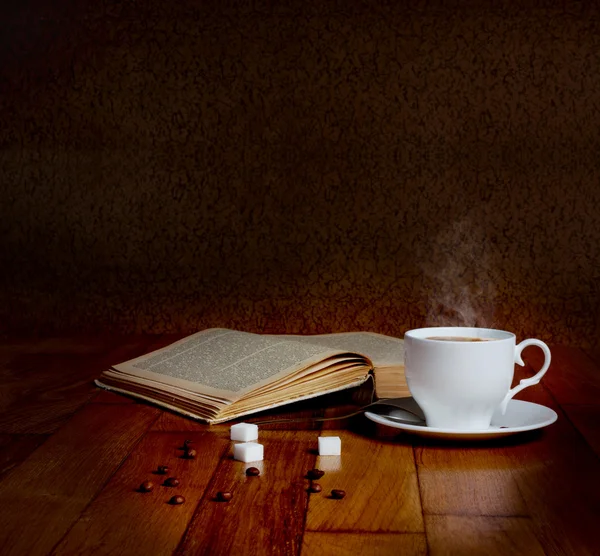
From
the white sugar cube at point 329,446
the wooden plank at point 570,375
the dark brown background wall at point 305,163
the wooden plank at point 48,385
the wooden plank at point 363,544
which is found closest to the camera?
the wooden plank at point 363,544

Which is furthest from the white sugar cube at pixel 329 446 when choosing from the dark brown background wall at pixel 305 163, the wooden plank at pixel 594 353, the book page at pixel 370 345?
the dark brown background wall at pixel 305 163

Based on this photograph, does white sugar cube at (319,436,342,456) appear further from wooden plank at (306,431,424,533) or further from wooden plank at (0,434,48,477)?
wooden plank at (0,434,48,477)

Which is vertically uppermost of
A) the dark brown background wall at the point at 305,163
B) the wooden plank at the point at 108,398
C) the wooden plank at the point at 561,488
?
the dark brown background wall at the point at 305,163

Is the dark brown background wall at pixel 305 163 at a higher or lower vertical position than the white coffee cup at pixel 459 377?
higher

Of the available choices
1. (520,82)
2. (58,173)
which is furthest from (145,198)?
(520,82)

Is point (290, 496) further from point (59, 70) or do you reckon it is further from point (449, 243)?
point (59, 70)

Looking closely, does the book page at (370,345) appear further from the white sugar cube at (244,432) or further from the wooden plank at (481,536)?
the wooden plank at (481,536)

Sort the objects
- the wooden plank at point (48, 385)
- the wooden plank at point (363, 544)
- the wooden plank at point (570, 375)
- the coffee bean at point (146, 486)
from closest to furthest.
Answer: the wooden plank at point (363, 544)
the coffee bean at point (146, 486)
the wooden plank at point (48, 385)
the wooden plank at point (570, 375)

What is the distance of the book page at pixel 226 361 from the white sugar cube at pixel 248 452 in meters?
0.15

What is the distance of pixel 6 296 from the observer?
5.25 ft

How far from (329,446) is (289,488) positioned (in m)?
0.10

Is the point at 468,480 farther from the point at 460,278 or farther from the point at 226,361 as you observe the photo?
the point at 460,278

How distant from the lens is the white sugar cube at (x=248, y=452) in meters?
0.79

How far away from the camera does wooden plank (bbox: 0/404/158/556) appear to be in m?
0.62
